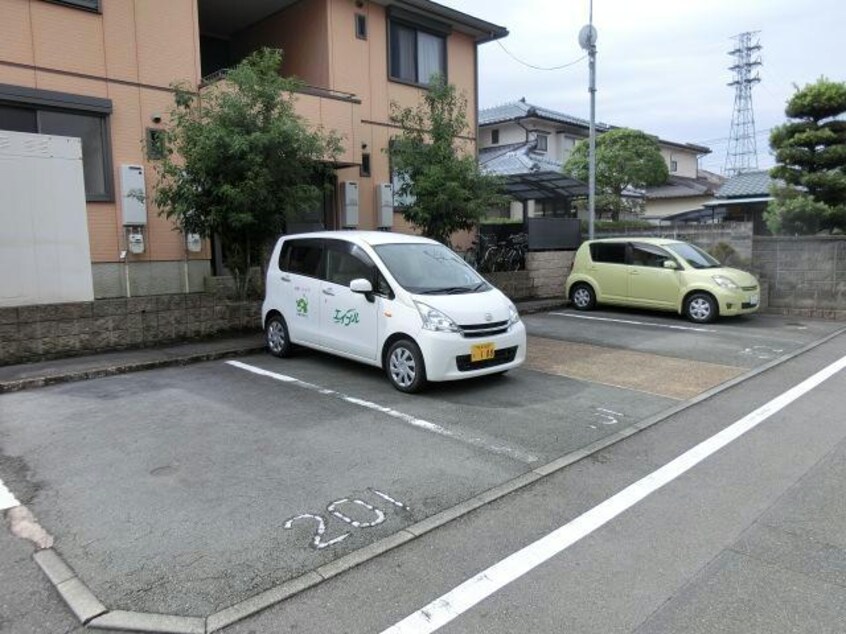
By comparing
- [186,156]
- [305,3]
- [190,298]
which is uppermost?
[305,3]

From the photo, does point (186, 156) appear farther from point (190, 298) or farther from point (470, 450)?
point (470, 450)

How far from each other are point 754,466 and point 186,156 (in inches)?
318

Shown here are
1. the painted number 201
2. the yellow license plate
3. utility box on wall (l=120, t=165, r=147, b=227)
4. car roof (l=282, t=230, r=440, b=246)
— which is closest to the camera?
the painted number 201

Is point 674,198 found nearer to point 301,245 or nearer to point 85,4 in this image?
point 301,245

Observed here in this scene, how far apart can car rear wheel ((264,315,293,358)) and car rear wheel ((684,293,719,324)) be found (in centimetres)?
795

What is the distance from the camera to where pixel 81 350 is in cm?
820

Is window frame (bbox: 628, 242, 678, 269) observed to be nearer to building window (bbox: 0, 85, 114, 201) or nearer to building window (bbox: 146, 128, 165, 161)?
building window (bbox: 146, 128, 165, 161)

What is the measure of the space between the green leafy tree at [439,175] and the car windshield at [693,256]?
372cm

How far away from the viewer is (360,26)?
45.1ft

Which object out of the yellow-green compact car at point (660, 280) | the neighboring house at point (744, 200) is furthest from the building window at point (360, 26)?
the neighboring house at point (744, 200)

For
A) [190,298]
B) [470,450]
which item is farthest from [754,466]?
[190,298]

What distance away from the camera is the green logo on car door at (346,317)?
7156 millimetres

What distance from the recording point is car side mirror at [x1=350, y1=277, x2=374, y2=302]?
682cm

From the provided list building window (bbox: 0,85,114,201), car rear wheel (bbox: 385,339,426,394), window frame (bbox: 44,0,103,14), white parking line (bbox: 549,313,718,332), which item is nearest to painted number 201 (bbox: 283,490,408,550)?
car rear wheel (bbox: 385,339,426,394)
